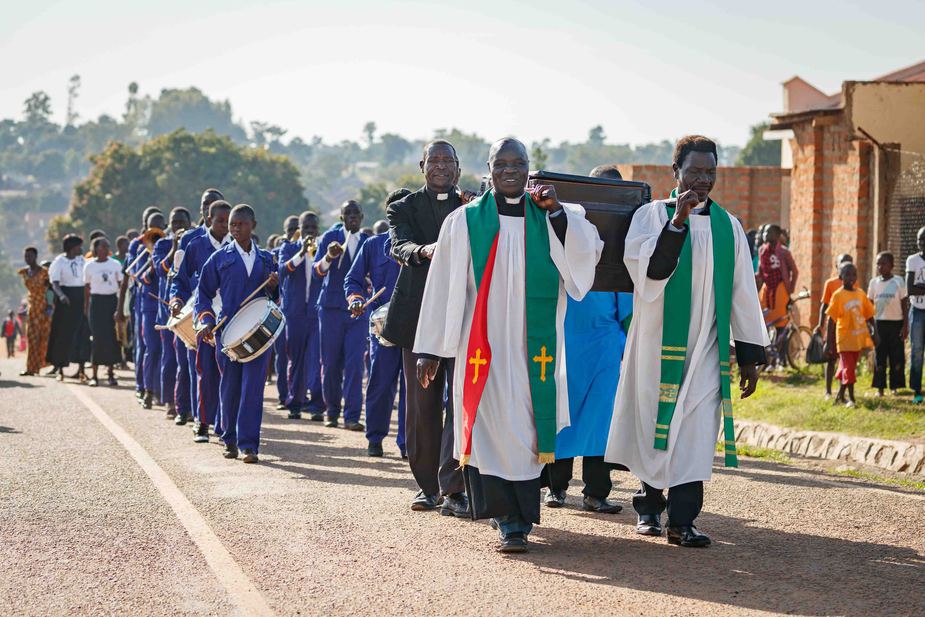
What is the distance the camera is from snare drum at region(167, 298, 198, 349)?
499 inches

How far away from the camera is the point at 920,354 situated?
14617 mm

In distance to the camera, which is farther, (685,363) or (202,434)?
(202,434)

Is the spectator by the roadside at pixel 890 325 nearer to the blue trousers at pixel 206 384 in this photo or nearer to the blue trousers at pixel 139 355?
the blue trousers at pixel 206 384

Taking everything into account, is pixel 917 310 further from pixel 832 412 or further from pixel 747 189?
pixel 747 189

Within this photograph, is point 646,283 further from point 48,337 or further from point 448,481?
point 48,337

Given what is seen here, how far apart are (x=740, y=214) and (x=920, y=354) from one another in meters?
10.0

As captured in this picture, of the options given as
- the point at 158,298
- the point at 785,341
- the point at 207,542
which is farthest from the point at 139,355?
the point at 207,542

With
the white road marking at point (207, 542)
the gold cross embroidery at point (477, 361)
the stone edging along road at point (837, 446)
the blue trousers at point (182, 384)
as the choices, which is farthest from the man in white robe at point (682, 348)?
the blue trousers at point (182, 384)

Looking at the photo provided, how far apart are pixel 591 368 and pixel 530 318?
4.56 ft

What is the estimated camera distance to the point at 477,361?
299 inches

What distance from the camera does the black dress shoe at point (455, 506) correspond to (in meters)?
8.66

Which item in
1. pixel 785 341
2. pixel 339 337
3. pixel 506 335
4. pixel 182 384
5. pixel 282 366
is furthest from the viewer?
pixel 785 341

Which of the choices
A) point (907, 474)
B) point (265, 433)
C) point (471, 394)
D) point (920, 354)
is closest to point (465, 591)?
point (471, 394)

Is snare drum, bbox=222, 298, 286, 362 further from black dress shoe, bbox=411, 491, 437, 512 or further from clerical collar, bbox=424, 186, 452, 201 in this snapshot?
black dress shoe, bbox=411, 491, 437, 512
